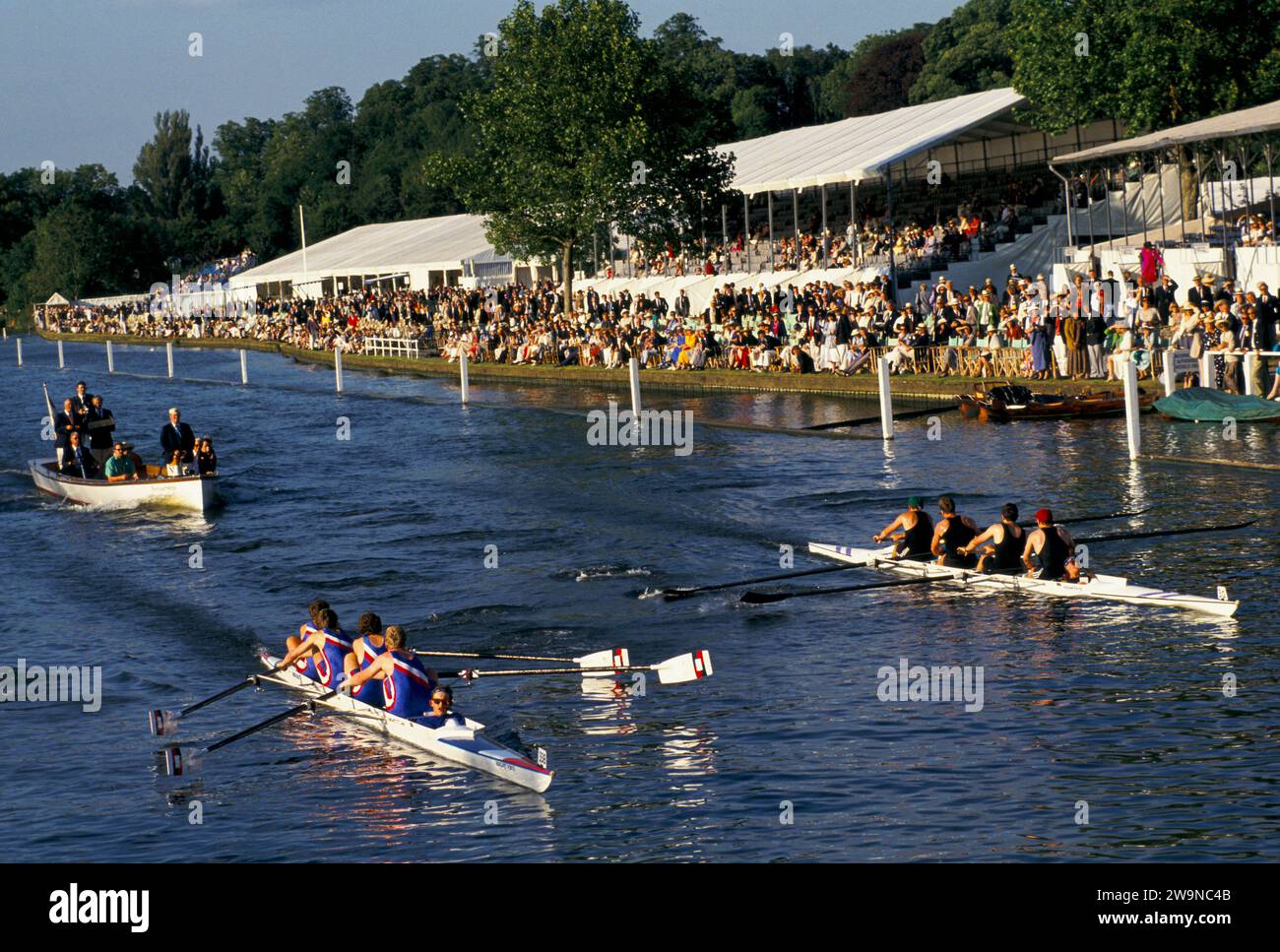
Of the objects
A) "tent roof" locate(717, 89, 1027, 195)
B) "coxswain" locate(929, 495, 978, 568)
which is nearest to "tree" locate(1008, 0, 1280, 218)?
"tent roof" locate(717, 89, 1027, 195)

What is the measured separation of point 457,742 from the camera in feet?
54.8

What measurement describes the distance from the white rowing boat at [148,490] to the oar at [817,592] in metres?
14.8

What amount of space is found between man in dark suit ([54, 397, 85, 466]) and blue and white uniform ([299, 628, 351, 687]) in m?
18.9

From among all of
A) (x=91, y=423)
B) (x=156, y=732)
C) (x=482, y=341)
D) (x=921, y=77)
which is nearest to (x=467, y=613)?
(x=156, y=732)

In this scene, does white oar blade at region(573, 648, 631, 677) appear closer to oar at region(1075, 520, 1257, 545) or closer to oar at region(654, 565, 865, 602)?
oar at region(654, 565, 865, 602)

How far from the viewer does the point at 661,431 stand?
4250 cm

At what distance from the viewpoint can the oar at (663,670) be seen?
18.4 m

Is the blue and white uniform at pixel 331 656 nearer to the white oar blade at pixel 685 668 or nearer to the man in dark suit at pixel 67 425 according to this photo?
the white oar blade at pixel 685 668

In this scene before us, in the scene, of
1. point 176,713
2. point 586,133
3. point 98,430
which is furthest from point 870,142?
point 176,713

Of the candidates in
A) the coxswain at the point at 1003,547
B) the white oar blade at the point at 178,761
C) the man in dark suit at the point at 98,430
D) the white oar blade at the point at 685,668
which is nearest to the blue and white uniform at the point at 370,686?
the white oar blade at the point at 178,761

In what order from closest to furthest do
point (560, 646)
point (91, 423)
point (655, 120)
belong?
1. point (560, 646)
2. point (91, 423)
3. point (655, 120)

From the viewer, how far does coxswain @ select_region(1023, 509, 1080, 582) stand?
863 inches
